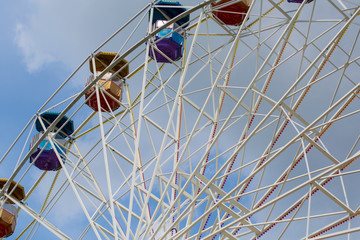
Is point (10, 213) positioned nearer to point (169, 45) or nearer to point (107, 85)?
point (107, 85)

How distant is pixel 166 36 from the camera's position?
59.8 ft

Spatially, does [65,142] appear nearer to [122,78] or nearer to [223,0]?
[122,78]

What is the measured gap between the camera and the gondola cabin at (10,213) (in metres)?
21.9

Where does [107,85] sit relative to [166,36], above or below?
below

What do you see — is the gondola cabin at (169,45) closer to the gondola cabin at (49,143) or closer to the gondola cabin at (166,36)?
the gondola cabin at (166,36)

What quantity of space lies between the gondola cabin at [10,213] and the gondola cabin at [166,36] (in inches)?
297

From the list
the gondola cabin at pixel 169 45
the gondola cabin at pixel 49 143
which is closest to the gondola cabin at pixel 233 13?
the gondola cabin at pixel 169 45

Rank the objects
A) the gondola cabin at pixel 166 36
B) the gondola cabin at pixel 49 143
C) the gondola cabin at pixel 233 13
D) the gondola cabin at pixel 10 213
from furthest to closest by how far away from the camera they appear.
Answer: the gondola cabin at pixel 10 213 < the gondola cabin at pixel 49 143 < the gondola cabin at pixel 233 13 < the gondola cabin at pixel 166 36

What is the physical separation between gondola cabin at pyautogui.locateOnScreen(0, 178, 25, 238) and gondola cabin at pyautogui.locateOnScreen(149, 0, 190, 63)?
7.54 metres

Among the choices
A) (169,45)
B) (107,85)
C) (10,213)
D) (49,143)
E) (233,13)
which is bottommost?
(10,213)

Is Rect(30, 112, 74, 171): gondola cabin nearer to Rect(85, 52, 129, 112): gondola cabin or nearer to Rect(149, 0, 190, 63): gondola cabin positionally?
Rect(85, 52, 129, 112): gondola cabin

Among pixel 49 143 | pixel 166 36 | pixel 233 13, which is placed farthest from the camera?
pixel 49 143

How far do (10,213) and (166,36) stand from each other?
915 cm

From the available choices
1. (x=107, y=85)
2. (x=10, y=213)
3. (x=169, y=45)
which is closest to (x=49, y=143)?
(x=10, y=213)
